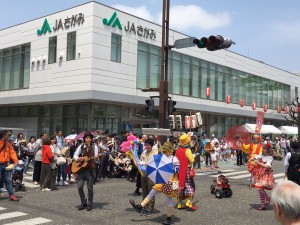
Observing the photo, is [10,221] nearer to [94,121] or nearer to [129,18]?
[94,121]

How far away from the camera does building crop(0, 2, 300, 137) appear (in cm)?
2253

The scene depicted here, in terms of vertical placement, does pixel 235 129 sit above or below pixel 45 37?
below

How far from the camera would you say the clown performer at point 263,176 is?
327 inches

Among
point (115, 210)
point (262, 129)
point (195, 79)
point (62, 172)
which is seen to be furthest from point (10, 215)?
point (262, 129)

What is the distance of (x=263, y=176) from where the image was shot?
27.7 feet

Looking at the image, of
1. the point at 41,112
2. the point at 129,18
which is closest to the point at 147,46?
the point at 129,18

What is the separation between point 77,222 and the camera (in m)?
6.98

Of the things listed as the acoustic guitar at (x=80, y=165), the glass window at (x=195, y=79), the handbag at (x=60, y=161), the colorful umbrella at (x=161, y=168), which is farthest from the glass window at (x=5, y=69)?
the colorful umbrella at (x=161, y=168)

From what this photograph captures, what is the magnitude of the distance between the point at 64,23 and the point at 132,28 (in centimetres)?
471

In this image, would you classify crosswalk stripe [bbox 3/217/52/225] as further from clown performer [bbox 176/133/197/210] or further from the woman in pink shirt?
the woman in pink shirt

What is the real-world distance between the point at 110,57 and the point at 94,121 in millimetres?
4503

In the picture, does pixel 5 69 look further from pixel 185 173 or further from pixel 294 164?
pixel 294 164

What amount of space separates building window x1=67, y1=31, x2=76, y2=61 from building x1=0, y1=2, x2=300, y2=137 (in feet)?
0.22

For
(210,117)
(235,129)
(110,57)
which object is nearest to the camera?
(235,129)
